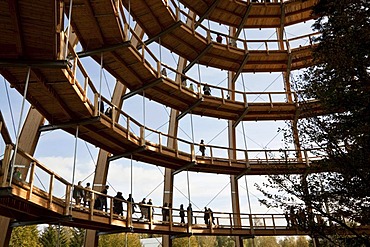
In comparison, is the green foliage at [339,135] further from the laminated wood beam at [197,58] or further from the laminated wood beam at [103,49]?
the laminated wood beam at [197,58]

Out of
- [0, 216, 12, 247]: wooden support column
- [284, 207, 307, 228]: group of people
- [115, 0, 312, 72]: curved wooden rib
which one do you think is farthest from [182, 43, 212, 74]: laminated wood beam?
[0, 216, 12, 247]: wooden support column

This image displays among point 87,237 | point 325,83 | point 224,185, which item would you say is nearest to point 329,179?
point 325,83

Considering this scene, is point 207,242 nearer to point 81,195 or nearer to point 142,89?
point 142,89

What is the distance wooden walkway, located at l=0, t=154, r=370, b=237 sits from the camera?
7.94 m

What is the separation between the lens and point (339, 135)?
7.63 metres

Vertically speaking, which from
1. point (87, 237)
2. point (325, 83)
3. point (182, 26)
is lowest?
point (87, 237)

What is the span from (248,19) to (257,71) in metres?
3.52

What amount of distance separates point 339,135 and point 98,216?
26.0 ft

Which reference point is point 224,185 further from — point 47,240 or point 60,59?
point 47,240

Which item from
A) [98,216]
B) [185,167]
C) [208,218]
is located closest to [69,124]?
[98,216]

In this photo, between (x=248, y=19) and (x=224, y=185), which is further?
(x=248, y=19)

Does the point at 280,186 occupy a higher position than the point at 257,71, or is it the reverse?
the point at 257,71

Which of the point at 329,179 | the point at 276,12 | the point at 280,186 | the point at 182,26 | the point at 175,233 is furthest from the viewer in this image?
the point at 276,12

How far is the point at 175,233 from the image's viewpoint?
50.7 feet
